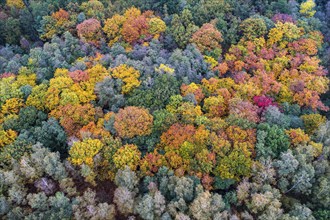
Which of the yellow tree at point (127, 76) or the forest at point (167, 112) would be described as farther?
the yellow tree at point (127, 76)

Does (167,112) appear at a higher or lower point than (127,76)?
lower

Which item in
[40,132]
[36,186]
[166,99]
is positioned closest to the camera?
[36,186]

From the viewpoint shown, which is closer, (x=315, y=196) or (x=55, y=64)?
(x=315, y=196)

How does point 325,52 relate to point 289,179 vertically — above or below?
above

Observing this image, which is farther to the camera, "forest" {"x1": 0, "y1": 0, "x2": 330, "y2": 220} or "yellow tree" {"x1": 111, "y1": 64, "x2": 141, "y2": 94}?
"yellow tree" {"x1": 111, "y1": 64, "x2": 141, "y2": 94}

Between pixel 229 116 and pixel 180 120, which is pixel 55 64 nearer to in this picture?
pixel 180 120

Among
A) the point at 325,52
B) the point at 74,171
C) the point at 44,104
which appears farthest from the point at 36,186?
the point at 325,52

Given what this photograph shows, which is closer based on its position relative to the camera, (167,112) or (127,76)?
(167,112)

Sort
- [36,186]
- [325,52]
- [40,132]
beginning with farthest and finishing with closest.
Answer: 1. [325,52]
2. [40,132]
3. [36,186]
